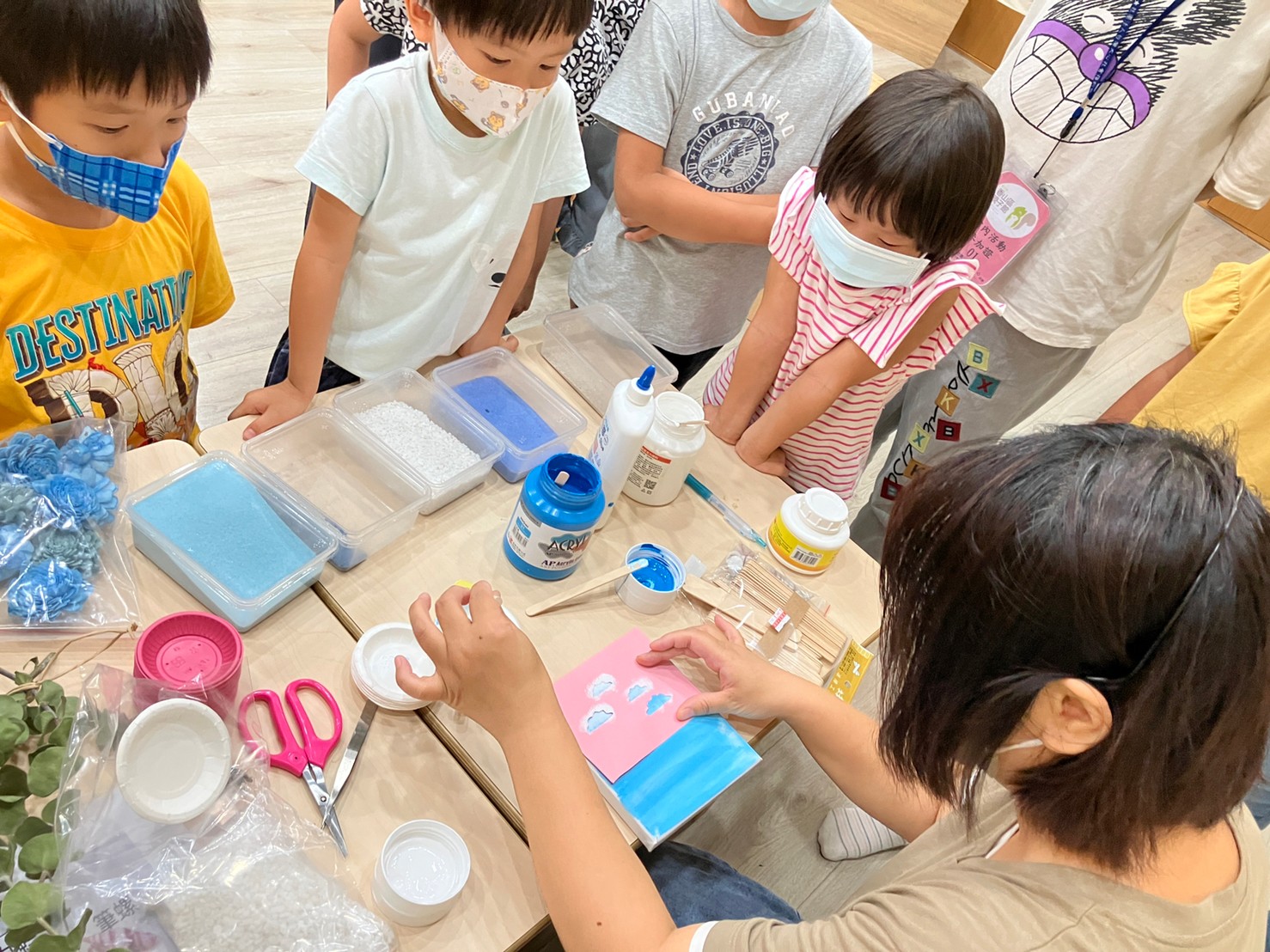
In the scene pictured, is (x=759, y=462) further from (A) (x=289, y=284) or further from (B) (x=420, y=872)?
(A) (x=289, y=284)

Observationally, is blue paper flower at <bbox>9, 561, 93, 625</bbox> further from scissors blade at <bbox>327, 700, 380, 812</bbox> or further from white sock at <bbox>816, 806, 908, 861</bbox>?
white sock at <bbox>816, 806, 908, 861</bbox>

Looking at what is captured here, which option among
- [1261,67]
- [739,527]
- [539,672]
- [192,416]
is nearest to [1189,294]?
[1261,67]

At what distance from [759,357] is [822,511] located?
35 centimetres

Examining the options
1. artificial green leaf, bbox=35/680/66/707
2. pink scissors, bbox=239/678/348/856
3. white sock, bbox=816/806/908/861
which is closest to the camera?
artificial green leaf, bbox=35/680/66/707

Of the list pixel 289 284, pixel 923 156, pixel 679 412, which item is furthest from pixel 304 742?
pixel 289 284

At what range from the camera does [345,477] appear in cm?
107

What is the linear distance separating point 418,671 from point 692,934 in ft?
1.33

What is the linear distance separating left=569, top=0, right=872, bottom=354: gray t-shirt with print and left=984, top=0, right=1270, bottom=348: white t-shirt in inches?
13.4

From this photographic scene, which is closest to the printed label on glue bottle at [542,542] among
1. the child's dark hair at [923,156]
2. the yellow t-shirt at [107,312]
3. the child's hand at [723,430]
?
the child's hand at [723,430]

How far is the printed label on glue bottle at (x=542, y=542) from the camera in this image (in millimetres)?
999

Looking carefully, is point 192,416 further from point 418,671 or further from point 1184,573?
point 1184,573

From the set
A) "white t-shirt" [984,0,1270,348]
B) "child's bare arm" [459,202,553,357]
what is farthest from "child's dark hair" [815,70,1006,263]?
"child's bare arm" [459,202,553,357]

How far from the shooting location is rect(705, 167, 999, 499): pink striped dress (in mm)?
1327

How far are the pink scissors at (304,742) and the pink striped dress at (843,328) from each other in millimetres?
936
